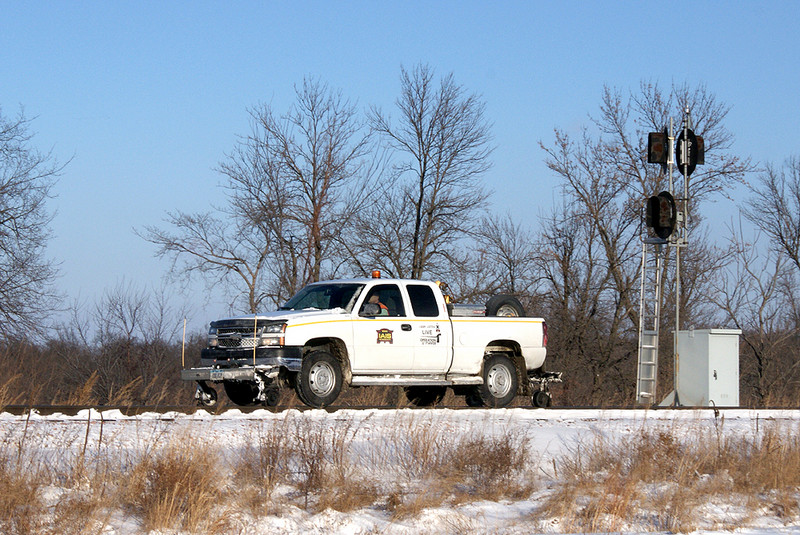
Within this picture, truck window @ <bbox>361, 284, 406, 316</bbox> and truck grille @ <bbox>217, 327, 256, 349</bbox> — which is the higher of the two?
truck window @ <bbox>361, 284, 406, 316</bbox>

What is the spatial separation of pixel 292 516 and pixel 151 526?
1.17 metres

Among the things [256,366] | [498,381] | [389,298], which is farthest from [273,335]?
[498,381]

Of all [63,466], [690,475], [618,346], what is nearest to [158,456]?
[63,466]

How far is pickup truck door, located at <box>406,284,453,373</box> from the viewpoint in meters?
15.2

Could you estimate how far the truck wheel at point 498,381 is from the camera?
52.4ft

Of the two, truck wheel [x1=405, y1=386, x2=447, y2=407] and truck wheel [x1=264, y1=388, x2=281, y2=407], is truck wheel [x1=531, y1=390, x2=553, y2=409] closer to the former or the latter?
truck wheel [x1=405, y1=386, x2=447, y2=407]

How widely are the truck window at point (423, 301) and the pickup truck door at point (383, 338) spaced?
21 centimetres

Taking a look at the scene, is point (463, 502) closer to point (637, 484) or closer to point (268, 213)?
point (637, 484)

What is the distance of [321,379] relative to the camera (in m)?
14.2

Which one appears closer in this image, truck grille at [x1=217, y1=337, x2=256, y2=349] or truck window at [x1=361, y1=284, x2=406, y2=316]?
truck grille at [x1=217, y1=337, x2=256, y2=349]

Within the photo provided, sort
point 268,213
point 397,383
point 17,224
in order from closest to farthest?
1. point 397,383
2. point 17,224
3. point 268,213

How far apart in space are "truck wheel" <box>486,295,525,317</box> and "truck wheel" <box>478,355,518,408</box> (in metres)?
0.82

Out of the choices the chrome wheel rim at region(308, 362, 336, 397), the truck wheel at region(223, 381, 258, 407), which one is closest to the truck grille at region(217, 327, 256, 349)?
the truck wheel at region(223, 381, 258, 407)

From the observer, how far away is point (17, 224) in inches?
969
